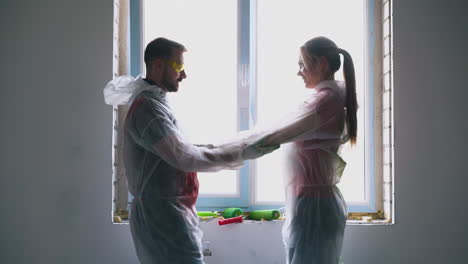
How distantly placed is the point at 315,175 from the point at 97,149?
1.29 m

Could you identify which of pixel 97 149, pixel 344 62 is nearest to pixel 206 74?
pixel 97 149

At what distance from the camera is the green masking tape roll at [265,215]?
2.38 metres

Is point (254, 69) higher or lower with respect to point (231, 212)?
higher

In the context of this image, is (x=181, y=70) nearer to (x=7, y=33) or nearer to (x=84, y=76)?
(x=84, y=76)

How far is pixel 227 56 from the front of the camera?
2.63 meters

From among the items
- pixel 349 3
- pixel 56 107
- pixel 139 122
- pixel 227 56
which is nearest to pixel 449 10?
pixel 349 3

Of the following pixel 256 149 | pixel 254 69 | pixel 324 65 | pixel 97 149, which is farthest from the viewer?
pixel 254 69

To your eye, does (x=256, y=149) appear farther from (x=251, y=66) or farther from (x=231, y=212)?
(x=251, y=66)

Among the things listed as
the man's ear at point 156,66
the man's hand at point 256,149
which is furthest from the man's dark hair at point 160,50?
the man's hand at point 256,149

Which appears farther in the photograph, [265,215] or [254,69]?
[254,69]

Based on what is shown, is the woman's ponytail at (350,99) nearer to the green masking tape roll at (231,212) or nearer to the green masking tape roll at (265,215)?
the green masking tape roll at (265,215)

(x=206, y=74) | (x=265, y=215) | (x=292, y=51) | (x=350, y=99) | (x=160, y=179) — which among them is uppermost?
(x=292, y=51)

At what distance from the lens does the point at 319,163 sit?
1749mm

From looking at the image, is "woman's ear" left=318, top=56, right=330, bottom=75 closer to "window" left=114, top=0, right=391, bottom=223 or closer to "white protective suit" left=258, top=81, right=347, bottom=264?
"white protective suit" left=258, top=81, right=347, bottom=264
